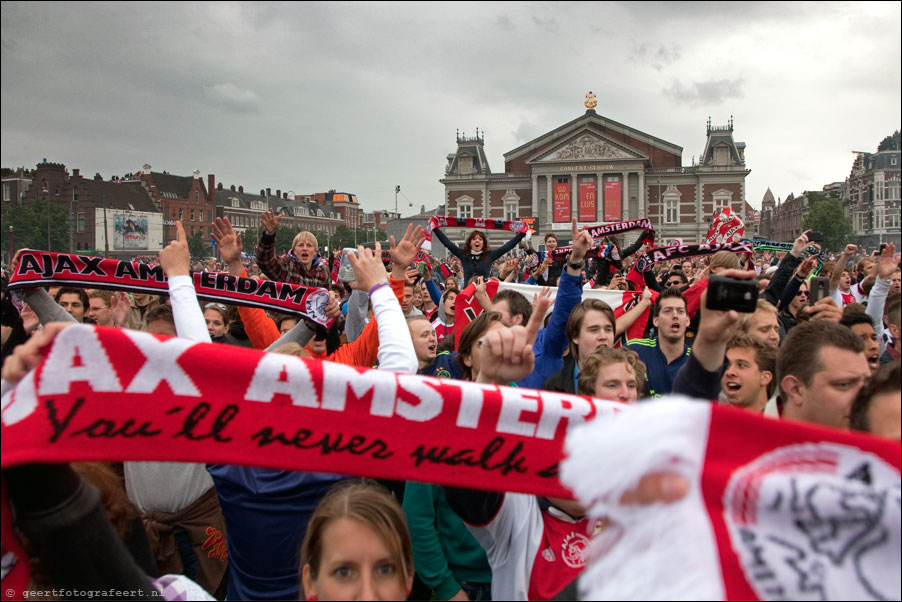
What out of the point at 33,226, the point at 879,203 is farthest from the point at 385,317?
the point at 879,203

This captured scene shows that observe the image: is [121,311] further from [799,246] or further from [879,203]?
[879,203]

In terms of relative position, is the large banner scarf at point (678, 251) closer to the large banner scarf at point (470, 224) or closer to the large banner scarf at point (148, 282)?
the large banner scarf at point (470, 224)

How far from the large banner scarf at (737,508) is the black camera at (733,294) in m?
0.88

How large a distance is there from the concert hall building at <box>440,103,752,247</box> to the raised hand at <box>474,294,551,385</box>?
58382 millimetres

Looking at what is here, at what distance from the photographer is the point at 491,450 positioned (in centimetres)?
173

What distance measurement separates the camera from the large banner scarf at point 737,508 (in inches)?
42.8

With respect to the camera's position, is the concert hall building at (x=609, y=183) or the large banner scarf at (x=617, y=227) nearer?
the large banner scarf at (x=617, y=227)

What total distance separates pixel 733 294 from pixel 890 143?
128 meters

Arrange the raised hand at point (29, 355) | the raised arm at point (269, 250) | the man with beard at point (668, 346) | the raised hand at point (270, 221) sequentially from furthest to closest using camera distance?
1. the raised arm at point (269, 250)
2. the raised hand at point (270, 221)
3. the man with beard at point (668, 346)
4. the raised hand at point (29, 355)

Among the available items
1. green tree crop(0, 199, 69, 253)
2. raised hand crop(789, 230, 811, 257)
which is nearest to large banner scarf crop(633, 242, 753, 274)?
raised hand crop(789, 230, 811, 257)

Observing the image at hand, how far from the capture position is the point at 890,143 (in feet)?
348

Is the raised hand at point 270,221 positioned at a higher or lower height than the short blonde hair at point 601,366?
higher

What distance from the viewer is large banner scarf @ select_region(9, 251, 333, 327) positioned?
141 inches

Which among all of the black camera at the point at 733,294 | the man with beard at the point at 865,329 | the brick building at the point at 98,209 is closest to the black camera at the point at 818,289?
the man with beard at the point at 865,329
